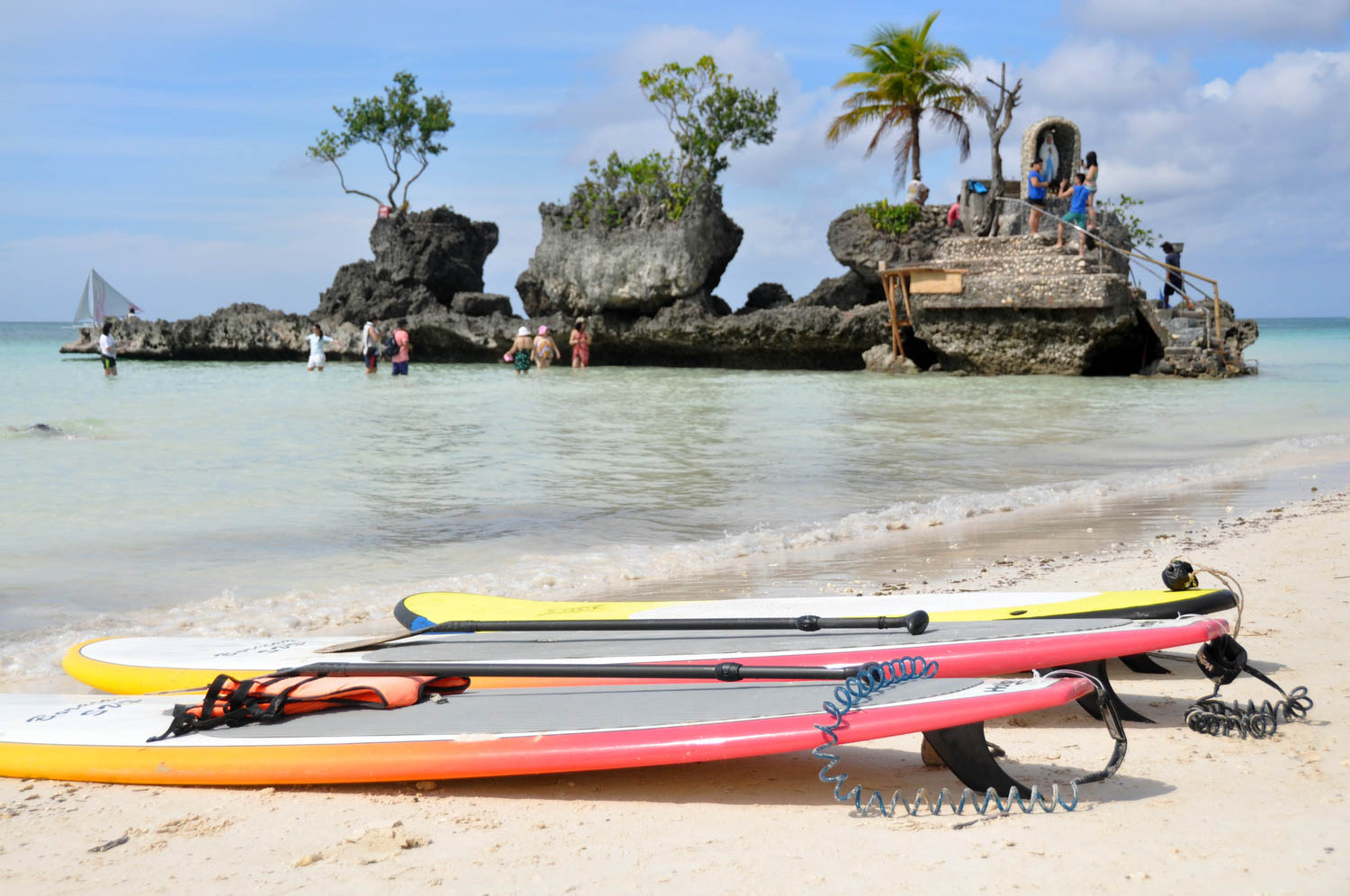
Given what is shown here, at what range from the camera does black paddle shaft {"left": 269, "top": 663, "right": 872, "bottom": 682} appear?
Answer: 7.83ft

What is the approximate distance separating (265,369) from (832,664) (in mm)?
28523

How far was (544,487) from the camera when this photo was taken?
7523 millimetres

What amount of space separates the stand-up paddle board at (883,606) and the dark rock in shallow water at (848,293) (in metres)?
23.9

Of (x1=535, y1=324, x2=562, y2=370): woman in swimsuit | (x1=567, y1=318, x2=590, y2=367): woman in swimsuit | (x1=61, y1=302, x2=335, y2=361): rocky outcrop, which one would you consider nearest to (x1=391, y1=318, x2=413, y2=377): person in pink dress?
(x1=535, y1=324, x2=562, y2=370): woman in swimsuit

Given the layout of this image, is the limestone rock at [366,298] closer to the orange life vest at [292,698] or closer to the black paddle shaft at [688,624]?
the black paddle shaft at [688,624]

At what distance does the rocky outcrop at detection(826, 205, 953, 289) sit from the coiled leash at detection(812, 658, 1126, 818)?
23070mm

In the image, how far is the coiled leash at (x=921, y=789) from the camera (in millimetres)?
1996

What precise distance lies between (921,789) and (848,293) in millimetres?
25465

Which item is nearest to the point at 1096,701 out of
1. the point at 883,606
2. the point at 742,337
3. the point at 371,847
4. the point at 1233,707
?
the point at 1233,707

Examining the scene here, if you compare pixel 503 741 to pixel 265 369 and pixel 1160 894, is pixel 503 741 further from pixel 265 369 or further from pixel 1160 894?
pixel 265 369

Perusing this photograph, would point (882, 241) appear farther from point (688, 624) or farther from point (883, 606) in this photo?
point (688, 624)

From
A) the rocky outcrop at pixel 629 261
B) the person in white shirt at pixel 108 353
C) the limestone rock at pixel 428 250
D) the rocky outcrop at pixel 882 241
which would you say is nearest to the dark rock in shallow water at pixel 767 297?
the rocky outcrop at pixel 629 261

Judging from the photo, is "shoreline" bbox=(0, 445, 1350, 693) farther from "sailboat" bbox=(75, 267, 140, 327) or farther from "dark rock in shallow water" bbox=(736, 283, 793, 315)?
"sailboat" bbox=(75, 267, 140, 327)

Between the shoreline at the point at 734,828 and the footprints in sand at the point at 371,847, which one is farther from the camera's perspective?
the footprints in sand at the point at 371,847
